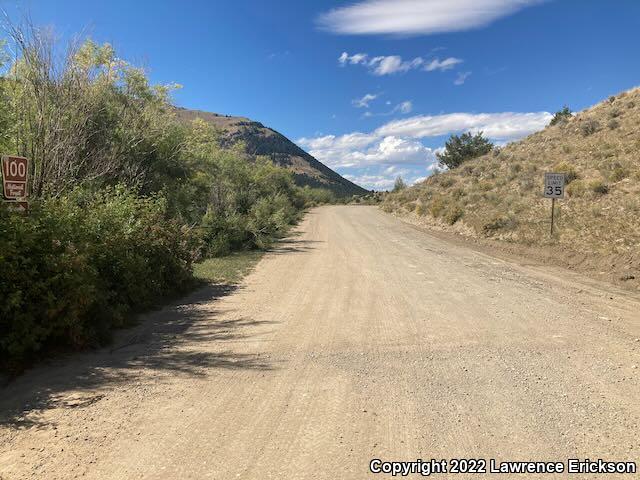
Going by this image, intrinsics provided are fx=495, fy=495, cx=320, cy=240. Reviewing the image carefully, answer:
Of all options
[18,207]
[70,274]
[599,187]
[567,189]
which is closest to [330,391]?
[70,274]

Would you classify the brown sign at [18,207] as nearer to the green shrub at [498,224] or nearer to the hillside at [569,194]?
the hillside at [569,194]

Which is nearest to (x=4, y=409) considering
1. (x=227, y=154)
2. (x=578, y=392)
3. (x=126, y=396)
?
(x=126, y=396)

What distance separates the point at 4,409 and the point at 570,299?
953 cm

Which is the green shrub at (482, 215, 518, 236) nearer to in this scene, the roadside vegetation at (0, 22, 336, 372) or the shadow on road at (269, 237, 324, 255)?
the shadow on road at (269, 237, 324, 255)

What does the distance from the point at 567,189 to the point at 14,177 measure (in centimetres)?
2261

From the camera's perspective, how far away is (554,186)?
18.8 meters

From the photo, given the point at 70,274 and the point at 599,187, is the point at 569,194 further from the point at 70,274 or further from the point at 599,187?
the point at 70,274

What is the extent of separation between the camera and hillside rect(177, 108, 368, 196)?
139625 millimetres

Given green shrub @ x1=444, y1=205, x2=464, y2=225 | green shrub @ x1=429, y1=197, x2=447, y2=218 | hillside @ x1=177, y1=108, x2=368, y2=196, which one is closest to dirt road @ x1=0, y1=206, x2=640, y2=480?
green shrub @ x1=444, y1=205, x2=464, y2=225

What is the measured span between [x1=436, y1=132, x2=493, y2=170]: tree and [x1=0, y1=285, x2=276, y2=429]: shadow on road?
56108 mm

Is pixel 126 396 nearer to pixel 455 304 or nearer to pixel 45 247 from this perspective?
pixel 45 247

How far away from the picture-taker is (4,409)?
188 inches

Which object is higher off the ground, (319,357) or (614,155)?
(614,155)

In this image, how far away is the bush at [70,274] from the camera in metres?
5.77
